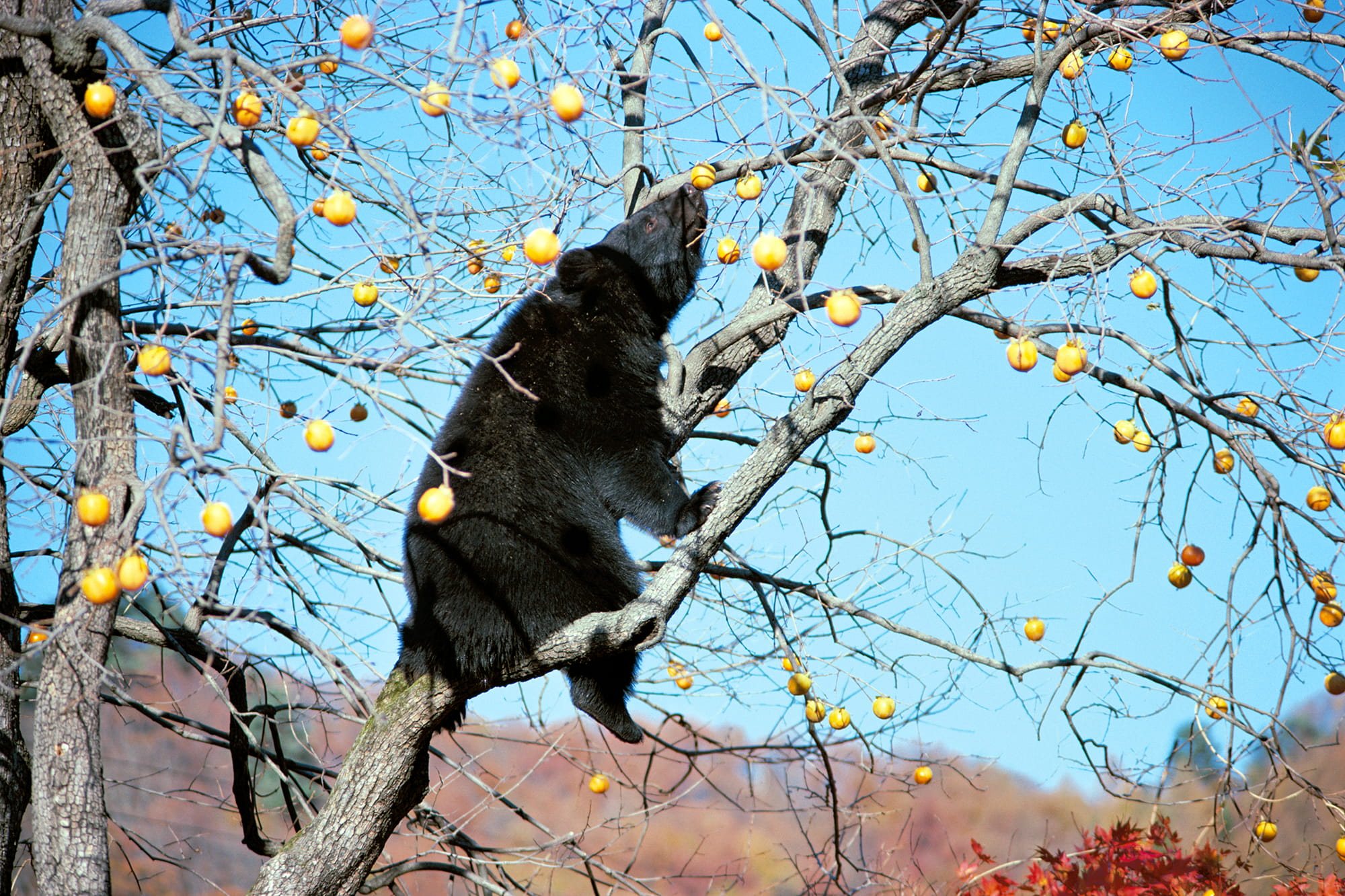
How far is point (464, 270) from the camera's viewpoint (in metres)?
3.45

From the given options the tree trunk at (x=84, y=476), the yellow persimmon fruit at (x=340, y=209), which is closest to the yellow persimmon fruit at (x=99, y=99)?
the tree trunk at (x=84, y=476)

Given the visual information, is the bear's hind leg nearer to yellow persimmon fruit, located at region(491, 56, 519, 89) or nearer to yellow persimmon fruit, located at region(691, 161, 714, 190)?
yellow persimmon fruit, located at region(691, 161, 714, 190)

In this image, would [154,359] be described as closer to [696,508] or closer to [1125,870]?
[696,508]

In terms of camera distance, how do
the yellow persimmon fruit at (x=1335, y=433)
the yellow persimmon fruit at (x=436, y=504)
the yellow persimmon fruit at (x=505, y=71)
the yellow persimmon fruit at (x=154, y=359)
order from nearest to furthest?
the yellow persimmon fruit at (x=436, y=504)
the yellow persimmon fruit at (x=505, y=71)
the yellow persimmon fruit at (x=154, y=359)
the yellow persimmon fruit at (x=1335, y=433)

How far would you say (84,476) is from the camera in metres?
2.65

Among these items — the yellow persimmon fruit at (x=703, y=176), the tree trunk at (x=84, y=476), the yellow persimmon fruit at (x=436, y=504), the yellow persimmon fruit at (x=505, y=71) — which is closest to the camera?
the yellow persimmon fruit at (x=436, y=504)

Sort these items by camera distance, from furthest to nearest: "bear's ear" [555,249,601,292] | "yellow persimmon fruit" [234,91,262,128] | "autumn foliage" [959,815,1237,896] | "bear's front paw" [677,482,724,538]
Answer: "bear's ear" [555,249,601,292], "autumn foliage" [959,815,1237,896], "bear's front paw" [677,482,724,538], "yellow persimmon fruit" [234,91,262,128]

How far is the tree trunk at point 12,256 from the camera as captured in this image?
3.14m

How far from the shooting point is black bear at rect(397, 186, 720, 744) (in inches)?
123

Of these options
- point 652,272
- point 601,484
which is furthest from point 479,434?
point 652,272

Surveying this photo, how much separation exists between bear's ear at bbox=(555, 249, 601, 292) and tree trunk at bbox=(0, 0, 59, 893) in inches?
72.8

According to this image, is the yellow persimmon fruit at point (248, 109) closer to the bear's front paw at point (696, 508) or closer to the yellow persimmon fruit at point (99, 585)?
the yellow persimmon fruit at point (99, 585)

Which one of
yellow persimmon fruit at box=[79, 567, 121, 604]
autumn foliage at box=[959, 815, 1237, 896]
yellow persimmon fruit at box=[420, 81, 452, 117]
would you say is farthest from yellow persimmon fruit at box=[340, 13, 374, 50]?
autumn foliage at box=[959, 815, 1237, 896]

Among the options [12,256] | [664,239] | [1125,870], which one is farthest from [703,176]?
[1125,870]
